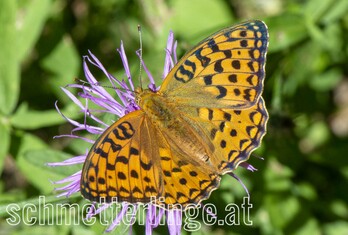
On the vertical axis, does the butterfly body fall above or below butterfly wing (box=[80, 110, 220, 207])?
above

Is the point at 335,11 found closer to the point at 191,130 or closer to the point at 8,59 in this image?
the point at 191,130

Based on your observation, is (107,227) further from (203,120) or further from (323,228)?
(323,228)

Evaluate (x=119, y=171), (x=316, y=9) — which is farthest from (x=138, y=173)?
(x=316, y=9)

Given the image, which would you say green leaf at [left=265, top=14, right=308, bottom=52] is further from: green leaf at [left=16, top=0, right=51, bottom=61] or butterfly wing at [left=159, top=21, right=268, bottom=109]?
green leaf at [left=16, top=0, right=51, bottom=61]

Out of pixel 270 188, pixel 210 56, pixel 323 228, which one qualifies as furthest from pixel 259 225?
pixel 210 56

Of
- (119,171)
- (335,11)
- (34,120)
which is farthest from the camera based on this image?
(335,11)

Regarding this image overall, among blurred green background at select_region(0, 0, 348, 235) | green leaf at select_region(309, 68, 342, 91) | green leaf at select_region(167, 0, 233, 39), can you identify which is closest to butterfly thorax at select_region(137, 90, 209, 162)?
blurred green background at select_region(0, 0, 348, 235)
